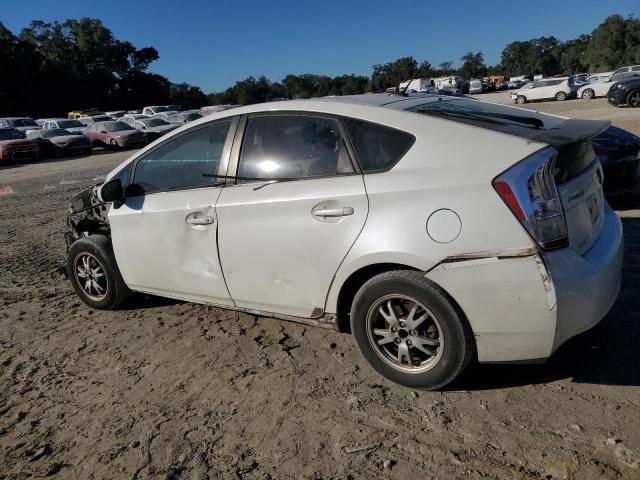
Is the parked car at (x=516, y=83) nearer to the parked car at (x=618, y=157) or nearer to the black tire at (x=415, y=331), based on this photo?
the parked car at (x=618, y=157)

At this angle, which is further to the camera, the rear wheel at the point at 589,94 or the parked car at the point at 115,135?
the rear wheel at the point at 589,94

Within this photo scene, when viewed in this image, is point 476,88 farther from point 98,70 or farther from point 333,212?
point 333,212

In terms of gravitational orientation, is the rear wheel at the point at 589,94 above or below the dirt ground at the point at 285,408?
below

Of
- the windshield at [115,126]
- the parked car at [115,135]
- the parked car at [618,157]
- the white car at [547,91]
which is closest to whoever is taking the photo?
the parked car at [618,157]

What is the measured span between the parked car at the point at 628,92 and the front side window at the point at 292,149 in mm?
21216

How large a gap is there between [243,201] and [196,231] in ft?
1.60

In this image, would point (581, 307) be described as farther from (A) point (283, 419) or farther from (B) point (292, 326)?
(B) point (292, 326)

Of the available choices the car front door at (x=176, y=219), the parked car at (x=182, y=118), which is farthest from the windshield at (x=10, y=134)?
the car front door at (x=176, y=219)

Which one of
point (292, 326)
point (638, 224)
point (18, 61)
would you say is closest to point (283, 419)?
point (292, 326)

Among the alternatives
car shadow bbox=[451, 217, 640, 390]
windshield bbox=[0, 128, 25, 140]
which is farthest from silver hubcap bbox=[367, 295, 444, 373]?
windshield bbox=[0, 128, 25, 140]

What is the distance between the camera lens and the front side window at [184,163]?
12.2ft

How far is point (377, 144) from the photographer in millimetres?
3047

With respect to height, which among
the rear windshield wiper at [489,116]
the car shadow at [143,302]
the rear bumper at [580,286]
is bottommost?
the car shadow at [143,302]

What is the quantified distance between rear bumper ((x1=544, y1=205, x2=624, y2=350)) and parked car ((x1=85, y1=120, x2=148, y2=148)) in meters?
25.2
